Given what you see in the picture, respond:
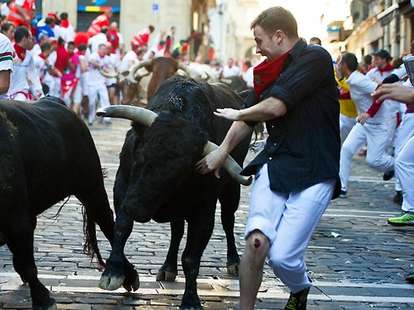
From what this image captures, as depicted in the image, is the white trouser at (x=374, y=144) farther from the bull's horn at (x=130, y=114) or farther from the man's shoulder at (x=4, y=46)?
the bull's horn at (x=130, y=114)

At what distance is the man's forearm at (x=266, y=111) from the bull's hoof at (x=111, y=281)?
129 centimetres

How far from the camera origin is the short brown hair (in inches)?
211

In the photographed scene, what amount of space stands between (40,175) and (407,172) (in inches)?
210

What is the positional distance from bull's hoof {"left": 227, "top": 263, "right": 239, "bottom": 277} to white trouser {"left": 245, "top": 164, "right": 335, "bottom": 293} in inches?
73.6

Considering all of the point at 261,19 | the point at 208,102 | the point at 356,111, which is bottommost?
the point at 356,111

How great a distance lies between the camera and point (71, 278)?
680 cm

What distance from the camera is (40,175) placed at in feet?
19.2

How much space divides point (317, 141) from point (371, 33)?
3972 centimetres

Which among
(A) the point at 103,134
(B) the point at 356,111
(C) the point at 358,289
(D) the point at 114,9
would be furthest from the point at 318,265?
(D) the point at 114,9

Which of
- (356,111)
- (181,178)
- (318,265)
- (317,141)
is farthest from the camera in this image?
(356,111)

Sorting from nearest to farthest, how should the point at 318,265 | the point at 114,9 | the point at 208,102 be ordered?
the point at 208,102 → the point at 318,265 → the point at 114,9

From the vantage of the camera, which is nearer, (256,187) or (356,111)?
(256,187)

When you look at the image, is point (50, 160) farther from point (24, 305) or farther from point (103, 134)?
point (103, 134)

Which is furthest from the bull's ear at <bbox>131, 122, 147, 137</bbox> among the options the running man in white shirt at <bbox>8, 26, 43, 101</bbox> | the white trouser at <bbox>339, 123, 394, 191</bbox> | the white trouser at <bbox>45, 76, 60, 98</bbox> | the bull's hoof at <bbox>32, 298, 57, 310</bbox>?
the white trouser at <bbox>45, 76, 60, 98</bbox>
